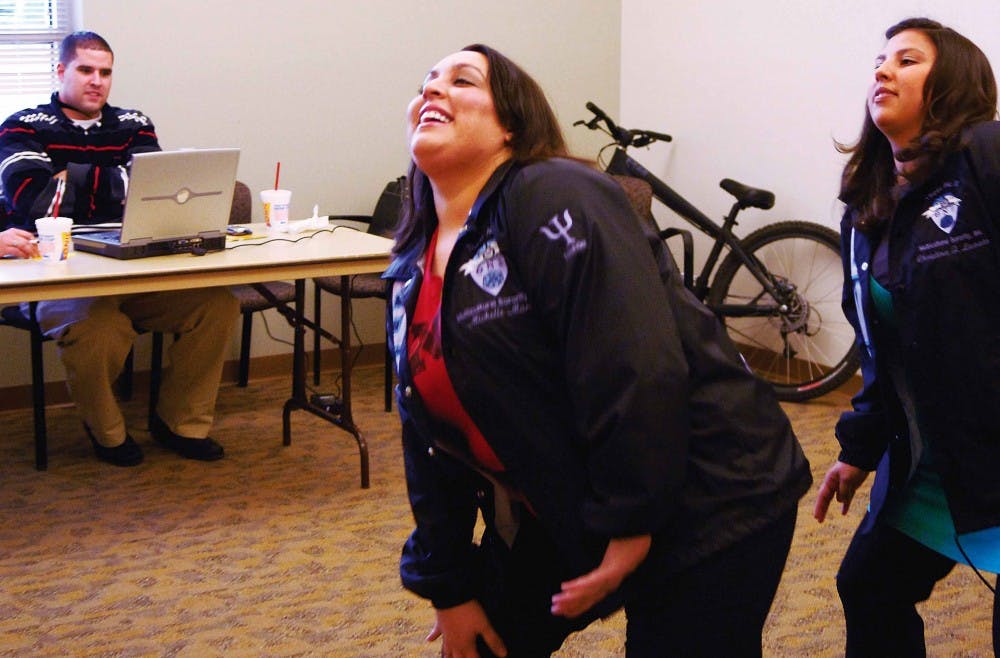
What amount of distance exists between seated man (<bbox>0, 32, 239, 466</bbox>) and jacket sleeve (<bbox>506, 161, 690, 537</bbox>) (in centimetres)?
279

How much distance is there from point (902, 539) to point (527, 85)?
2.96ft

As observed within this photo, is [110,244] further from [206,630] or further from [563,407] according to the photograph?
[563,407]

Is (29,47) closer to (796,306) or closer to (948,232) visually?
(796,306)

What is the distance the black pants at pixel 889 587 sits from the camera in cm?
178

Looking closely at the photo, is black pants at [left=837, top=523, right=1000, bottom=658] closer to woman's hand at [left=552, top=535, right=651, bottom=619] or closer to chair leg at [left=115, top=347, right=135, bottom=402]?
woman's hand at [left=552, top=535, right=651, bottom=619]

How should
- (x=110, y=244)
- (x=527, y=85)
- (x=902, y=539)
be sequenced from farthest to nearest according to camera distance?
(x=110, y=244) < (x=902, y=539) < (x=527, y=85)

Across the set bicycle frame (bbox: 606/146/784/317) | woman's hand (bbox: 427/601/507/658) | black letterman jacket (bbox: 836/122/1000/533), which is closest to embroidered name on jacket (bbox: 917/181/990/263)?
black letterman jacket (bbox: 836/122/1000/533)

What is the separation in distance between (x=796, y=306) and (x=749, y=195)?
1.55ft

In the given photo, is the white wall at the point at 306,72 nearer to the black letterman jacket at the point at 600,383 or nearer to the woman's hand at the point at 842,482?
the woman's hand at the point at 842,482

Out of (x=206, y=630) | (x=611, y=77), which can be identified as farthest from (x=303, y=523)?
(x=611, y=77)

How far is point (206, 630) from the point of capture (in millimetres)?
2643

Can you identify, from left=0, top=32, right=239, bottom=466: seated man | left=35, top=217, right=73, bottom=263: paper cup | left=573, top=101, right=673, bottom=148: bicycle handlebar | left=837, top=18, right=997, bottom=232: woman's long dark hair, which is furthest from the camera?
left=573, top=101, right=673, bottom=148: bicycle handlebar

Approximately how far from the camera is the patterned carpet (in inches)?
103

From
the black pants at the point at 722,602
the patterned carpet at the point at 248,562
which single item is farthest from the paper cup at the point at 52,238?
the black pants at the point at 722,602
